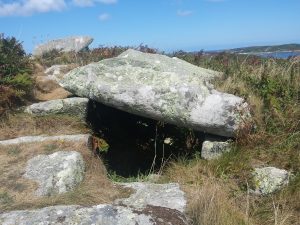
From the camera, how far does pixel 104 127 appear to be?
9.81 m

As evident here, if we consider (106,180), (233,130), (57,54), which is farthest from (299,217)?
(57,54)

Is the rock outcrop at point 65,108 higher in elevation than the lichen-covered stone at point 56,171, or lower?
higher

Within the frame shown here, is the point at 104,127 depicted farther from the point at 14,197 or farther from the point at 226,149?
the point at 14,197

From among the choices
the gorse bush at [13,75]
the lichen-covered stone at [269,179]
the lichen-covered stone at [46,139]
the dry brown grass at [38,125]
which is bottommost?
the lichen-covered stone at [269,179]

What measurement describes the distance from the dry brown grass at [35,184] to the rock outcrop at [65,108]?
1.41 meters

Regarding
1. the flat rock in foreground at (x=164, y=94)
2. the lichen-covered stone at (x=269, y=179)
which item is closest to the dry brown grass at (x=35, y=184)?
the flat rock in foreground at (x=164, y=94)

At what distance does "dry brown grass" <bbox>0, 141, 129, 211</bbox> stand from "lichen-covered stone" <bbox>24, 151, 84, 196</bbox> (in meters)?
0.11

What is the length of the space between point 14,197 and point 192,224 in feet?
8.32

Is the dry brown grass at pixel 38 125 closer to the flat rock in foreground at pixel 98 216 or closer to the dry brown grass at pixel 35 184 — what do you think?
the dry brown grass at pixel 35 184

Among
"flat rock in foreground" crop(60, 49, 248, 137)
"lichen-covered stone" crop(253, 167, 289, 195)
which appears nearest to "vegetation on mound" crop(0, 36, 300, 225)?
"lichen-covered stone" crop(253, 167, 289, 195)

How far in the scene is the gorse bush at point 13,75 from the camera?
909cm

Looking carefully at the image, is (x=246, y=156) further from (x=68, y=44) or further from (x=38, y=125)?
(x=68, y=44)

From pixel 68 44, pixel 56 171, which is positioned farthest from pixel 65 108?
Result: pixel 68 44

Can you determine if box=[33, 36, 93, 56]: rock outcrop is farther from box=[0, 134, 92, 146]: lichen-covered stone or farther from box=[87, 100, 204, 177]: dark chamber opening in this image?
box=[0, 134, 92, 146]: lichen-covered stone
